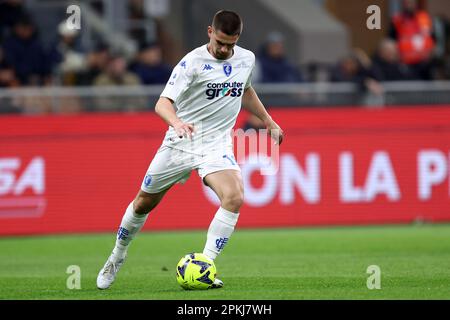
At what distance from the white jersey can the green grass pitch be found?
143 centimetres

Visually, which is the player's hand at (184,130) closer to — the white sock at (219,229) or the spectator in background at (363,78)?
the white sock at (219,229)

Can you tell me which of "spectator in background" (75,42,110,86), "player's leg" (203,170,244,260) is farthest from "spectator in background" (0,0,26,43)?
"player's leg" (203,170,244,260)

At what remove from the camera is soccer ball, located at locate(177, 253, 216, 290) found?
10.0 m

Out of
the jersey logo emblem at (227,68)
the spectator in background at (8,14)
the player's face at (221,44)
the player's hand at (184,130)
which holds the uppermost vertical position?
the spectator in background at (8,14)

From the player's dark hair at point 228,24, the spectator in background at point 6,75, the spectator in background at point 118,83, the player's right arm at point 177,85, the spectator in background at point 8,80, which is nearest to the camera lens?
the player's dark hair at point 228,24

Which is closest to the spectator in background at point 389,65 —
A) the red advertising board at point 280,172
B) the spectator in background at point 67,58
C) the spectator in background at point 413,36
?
the spectator in background at point 413,36

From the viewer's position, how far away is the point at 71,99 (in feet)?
66.4

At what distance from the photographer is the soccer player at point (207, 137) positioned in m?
10.2

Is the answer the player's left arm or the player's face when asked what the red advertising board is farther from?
the player's face

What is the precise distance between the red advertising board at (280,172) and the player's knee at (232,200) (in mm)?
9840

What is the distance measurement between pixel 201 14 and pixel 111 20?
2184 millimetres

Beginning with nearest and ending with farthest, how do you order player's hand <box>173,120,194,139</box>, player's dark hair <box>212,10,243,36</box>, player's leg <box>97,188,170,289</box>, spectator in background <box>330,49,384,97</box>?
player's hand <box>173,120,194,139</box>, player's dark hair <box>212,10,243,36</box>, player's leg <box>97,188,170,289</box>, spectator in background <box>330,49,384,97</box>
